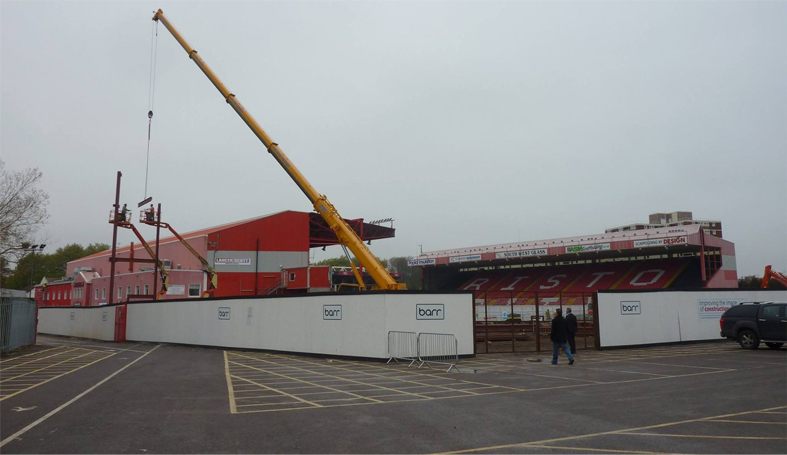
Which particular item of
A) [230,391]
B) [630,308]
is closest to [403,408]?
[230,391]

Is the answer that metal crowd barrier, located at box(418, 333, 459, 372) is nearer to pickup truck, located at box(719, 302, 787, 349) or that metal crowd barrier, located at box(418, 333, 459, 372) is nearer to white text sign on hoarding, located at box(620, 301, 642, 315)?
white text sign on hoarding, located at box(620, 301, 642, 315)

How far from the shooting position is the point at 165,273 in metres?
43.5

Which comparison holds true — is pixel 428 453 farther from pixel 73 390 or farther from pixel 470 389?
pixel 73 390

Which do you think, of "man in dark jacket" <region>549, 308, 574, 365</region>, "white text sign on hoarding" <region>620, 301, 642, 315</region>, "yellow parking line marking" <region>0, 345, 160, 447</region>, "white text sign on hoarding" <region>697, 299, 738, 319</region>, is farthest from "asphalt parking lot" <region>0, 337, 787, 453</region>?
"white text sign on hoarding" <region>697, 299, 738, 319</region>

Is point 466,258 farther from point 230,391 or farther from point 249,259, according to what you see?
point 230,391

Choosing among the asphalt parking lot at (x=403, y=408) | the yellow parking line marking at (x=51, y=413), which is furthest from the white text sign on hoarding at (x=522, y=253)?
the yellow parking line marking at (x=51, y=413)

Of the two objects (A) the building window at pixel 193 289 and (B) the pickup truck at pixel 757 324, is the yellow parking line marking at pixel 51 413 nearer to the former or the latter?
(B) the pickup truck at pixel 757 324

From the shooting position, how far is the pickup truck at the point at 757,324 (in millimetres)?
19766

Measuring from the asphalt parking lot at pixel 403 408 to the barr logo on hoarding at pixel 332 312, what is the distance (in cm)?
288

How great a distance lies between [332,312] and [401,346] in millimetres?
3275

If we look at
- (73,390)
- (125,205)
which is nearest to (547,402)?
(73,390)

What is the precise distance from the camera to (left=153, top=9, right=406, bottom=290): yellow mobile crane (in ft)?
83.9

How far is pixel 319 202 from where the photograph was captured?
1104 inches

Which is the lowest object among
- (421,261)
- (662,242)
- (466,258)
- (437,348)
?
(437,348)
